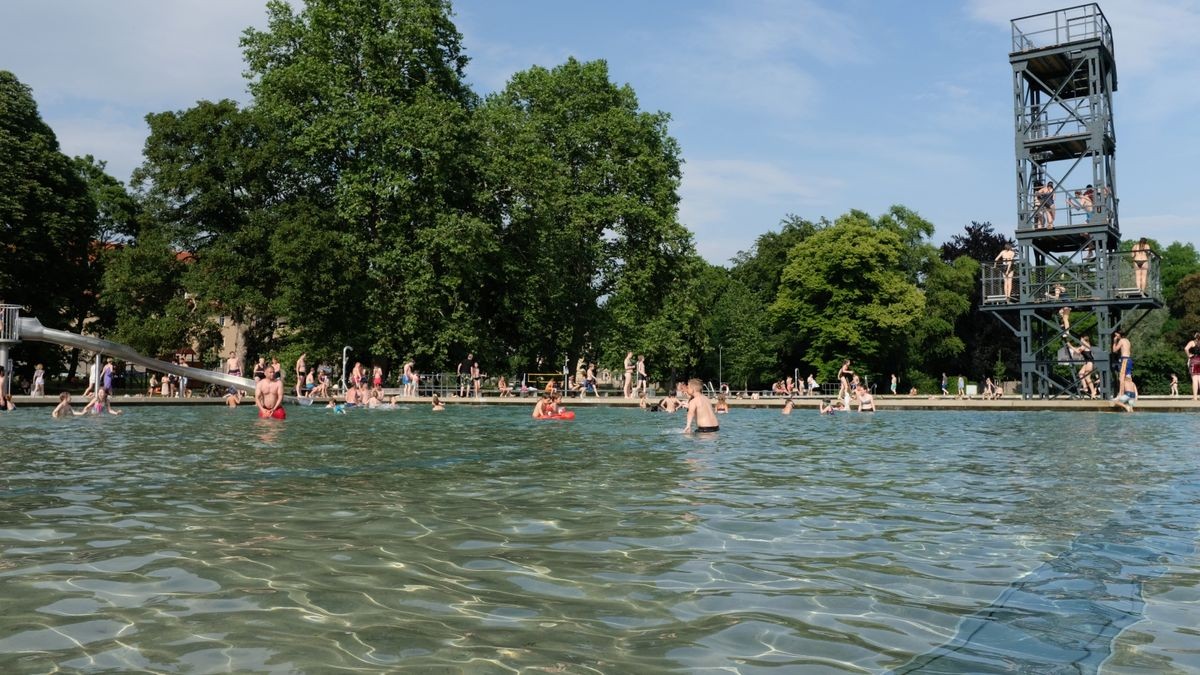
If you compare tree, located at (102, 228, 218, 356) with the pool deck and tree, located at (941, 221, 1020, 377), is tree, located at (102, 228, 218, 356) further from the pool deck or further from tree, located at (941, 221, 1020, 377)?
tree, located at (941, 221, 1020, 377)

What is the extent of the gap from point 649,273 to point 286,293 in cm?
1847

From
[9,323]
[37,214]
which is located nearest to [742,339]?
[37,214]

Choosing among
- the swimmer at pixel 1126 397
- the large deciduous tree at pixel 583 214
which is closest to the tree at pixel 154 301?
the large deciduous tree at pixel 583 214

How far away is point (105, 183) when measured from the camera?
58312 mm

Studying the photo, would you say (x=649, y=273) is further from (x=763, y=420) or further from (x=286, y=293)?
(x=763, y=420)

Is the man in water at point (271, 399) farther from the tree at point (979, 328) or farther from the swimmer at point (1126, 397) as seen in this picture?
the tree at point (979, 328)

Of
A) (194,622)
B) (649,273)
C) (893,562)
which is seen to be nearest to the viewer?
(194,622)

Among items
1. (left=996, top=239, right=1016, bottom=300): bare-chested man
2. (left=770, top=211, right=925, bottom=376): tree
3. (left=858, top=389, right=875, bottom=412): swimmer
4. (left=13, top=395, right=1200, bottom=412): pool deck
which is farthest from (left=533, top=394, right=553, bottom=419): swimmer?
(left=770, top=211, right=925, bottom=376): tree

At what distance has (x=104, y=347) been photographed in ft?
119

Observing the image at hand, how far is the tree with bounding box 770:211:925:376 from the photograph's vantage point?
6003 centimetres

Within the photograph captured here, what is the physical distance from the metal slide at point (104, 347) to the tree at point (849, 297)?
1497 inches

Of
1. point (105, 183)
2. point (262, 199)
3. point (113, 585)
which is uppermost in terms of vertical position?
point (105, 183)

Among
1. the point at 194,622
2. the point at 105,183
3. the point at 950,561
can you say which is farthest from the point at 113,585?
the point at 105,183

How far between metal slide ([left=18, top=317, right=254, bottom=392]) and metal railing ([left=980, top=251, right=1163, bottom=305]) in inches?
1269
